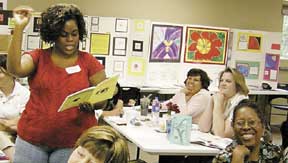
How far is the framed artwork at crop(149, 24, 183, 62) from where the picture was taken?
6.84 metres

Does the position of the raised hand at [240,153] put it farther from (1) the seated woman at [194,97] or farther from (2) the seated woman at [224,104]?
(1) the seated woman at [194,97]

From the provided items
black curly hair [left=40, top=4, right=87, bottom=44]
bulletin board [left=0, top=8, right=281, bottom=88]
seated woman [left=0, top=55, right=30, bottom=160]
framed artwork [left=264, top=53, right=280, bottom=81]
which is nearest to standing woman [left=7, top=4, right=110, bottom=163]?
black curly hair [left=40, top=4, right=87, bottom=44]

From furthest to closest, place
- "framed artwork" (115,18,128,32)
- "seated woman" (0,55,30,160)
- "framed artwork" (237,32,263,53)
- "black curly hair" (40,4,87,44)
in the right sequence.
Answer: "framed artwork" (237,32,263,53) → "framed artwork" (115,18,128,32) → "seated woman" (0,55,30,160) → "black curly hair" (40,4,87,44)

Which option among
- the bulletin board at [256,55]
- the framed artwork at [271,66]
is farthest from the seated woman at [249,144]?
the framed artwork at [271,66]

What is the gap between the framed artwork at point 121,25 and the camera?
6648mm

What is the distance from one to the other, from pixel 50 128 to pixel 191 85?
2316mm

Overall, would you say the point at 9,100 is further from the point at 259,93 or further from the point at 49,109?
the point at 259,93

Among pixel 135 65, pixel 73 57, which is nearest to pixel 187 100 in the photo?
pixel 73 57

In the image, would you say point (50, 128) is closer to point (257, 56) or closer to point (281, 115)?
point (257, 56)

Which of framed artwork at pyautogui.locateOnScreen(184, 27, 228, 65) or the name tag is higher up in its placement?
Result: framed artwork at pyautogui.locateOnScreen(184, 27, 228, 65)

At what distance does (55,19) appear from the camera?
219 centimetres

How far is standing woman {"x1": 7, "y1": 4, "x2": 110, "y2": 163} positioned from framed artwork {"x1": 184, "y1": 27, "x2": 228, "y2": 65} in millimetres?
4981

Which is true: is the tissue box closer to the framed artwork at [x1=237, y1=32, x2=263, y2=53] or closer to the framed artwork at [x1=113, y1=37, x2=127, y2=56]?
the framed artwork at [x1=113, y1=37, x2=127, y2=56]

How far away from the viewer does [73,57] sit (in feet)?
7.48
